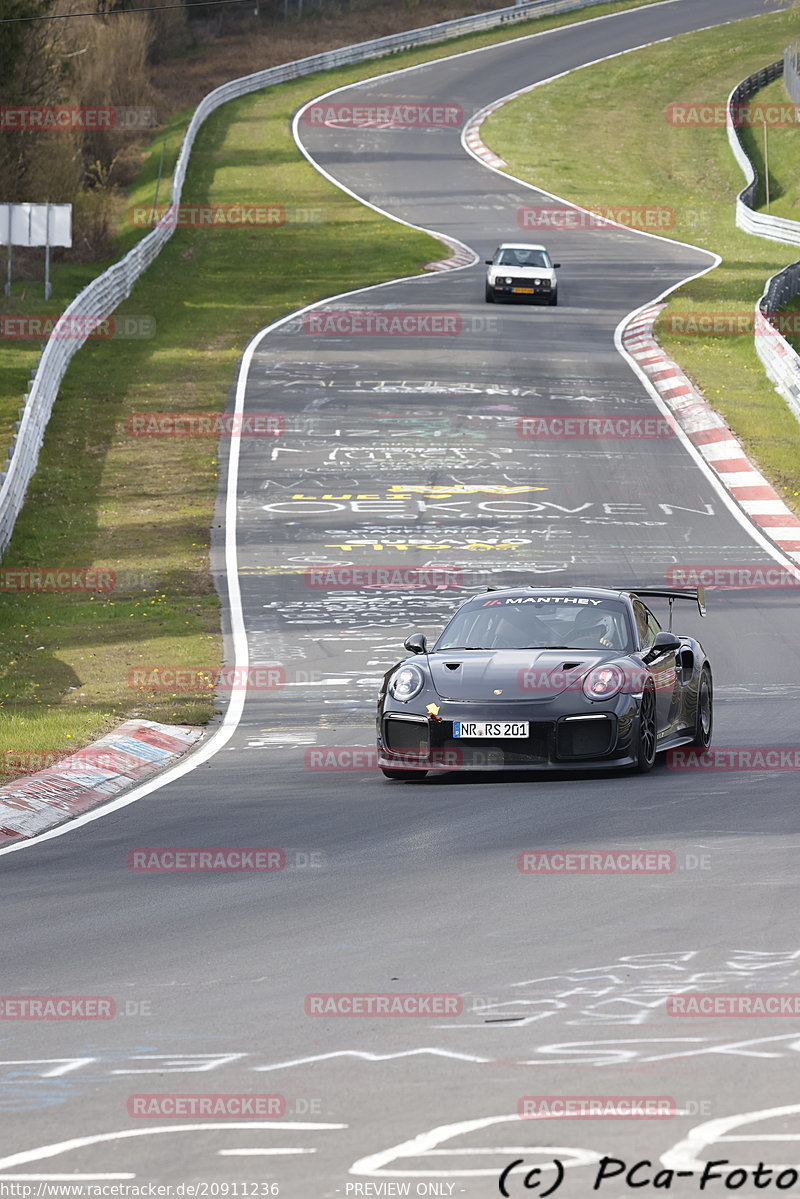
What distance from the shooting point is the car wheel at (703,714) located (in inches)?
564

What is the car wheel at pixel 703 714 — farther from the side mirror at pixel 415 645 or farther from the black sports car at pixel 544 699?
the side mirror at pixel 415 645

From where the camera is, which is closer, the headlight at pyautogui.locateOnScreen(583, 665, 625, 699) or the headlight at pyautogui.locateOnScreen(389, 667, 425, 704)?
the headlight at pyautogui.locateOnScreen(583, 665, 625, 699)

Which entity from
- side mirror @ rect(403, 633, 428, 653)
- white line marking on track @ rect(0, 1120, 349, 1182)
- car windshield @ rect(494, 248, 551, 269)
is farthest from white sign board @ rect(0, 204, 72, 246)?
white line marking on track @ rect(0, 1120, 349, 1182)

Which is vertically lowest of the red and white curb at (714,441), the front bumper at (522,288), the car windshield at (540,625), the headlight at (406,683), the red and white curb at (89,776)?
the red and white curb at (89,776)

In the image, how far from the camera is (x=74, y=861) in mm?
10539

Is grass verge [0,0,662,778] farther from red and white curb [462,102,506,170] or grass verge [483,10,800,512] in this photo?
grass verge [483,10,800,512]

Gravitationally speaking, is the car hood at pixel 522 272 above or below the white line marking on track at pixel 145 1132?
above

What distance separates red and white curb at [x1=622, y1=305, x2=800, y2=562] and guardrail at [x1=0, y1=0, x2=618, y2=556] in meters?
10.9

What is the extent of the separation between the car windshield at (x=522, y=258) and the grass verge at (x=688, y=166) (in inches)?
139

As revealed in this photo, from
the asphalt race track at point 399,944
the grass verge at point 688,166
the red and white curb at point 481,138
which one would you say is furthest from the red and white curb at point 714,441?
the red and white curb at point 481,138

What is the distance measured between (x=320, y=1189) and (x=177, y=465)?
1054 inches

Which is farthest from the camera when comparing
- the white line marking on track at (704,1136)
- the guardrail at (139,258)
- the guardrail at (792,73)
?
the guardrail at (792,73)

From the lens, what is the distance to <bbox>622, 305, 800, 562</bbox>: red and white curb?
26.6m

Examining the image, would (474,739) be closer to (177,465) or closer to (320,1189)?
(320,1189)
